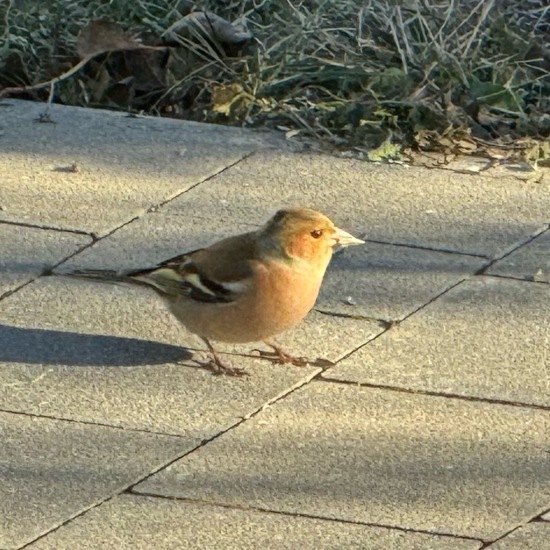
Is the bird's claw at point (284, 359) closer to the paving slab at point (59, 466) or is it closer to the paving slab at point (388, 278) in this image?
the paving slab at point (388, 278)

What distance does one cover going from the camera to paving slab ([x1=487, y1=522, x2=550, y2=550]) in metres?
4.61

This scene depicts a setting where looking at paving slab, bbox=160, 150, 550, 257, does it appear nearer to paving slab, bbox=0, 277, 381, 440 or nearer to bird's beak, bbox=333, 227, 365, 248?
paving slab, bbox=0, 277, 381, 440

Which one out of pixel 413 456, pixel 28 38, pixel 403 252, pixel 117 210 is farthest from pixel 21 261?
pixel 28 38

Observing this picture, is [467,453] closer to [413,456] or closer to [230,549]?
[413,456]

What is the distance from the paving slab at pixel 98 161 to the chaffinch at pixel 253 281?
3.84 ft

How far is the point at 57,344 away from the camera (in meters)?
6.02

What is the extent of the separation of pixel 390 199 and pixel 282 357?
1660mm

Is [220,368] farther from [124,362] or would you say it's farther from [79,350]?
[79,350]

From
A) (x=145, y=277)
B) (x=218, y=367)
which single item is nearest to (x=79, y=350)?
(x=145, y=277)

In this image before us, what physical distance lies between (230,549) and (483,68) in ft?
15.2

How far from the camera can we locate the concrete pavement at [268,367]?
4820 millimetres

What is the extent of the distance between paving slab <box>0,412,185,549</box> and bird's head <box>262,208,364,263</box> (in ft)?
2.98

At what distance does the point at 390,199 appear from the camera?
738cm

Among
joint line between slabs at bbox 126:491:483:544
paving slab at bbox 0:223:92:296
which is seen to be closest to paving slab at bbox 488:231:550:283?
paving slab at bbox 0:223:92:296
